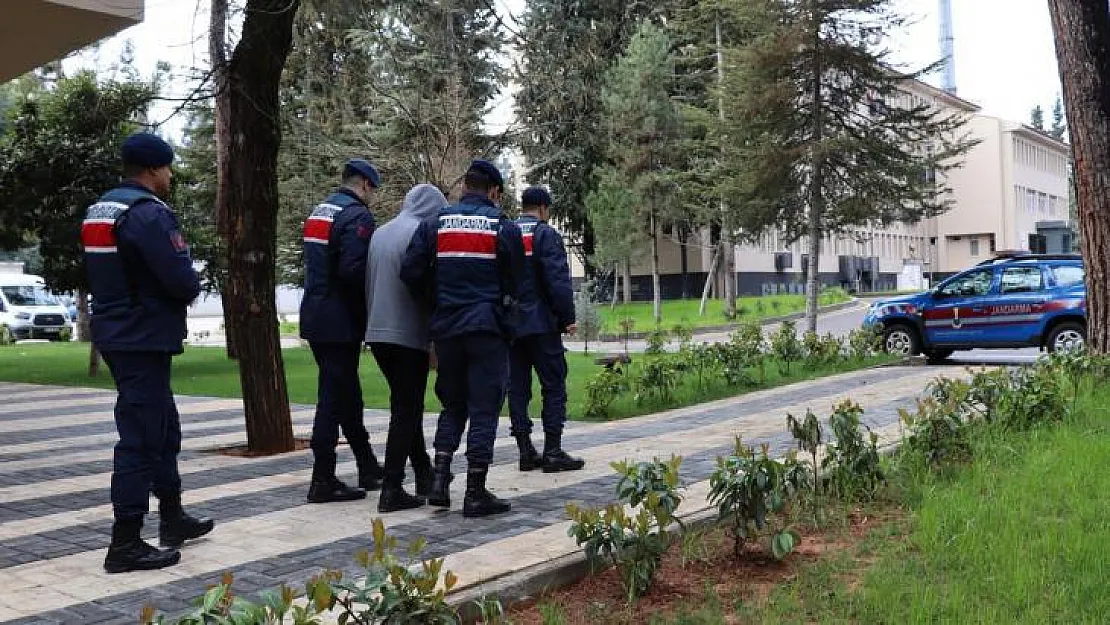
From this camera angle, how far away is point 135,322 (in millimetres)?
4730

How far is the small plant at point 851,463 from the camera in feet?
18.2

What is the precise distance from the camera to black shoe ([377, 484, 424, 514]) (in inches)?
234

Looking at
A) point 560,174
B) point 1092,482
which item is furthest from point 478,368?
point 560,174

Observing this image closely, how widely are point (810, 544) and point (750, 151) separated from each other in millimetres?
19540

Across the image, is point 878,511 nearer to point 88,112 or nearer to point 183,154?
point 88,112

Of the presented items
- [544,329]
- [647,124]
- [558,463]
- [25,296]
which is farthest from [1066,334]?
[25,296]

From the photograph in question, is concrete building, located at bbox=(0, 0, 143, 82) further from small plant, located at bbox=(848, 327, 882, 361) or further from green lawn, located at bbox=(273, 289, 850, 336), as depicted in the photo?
green lawn, located at bbox=(273, 289, 850, 336)

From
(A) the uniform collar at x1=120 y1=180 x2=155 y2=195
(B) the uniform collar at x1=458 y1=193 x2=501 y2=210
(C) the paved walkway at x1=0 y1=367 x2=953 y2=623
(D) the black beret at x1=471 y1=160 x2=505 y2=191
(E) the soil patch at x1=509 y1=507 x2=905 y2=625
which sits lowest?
(E) the soil patch at x1=509 y1=507 x2=905 y2=625

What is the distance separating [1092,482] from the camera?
5.38 meters

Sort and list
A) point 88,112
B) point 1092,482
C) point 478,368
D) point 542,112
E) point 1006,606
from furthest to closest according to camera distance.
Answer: point 88,112
point 542,112
point 478,368
point 1092,482
point 1006,606

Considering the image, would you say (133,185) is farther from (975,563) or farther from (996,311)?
(996,311)

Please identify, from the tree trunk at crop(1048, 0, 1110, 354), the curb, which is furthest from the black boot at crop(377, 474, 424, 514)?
the curb

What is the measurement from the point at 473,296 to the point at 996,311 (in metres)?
12.6

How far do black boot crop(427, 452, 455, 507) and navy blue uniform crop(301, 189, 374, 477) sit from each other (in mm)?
762
